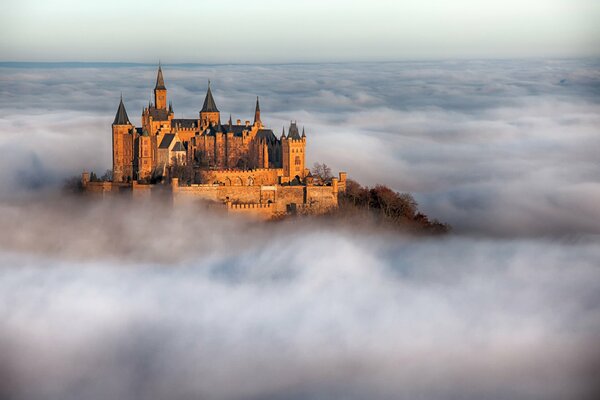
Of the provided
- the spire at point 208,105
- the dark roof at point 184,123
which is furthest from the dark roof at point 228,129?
the spire at point 208,105

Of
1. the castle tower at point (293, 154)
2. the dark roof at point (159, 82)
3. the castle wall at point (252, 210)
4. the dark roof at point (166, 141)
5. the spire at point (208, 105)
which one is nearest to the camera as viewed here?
the castle wall at point (252, 210)

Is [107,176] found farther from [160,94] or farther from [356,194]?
[356,194]

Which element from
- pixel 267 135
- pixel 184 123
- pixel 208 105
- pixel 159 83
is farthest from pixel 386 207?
pixel 159 83

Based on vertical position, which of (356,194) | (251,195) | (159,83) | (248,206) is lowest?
(248,206)

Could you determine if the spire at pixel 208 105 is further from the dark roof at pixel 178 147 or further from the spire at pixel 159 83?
the dark roof at pixel 178 147

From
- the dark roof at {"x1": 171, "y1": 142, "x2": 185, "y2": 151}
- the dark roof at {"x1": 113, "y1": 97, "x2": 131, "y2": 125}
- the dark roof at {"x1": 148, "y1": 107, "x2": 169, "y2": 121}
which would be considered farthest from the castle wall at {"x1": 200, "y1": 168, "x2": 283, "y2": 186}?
the dark roof at {"x1": 113, "y1": 97, "x2": 131, "y2": 125}

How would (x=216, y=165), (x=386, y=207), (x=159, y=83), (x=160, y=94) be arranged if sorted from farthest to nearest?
(x=159, y=83) < (x=160, y=94) < (x=386, y=207) < (x=216, y=165)
